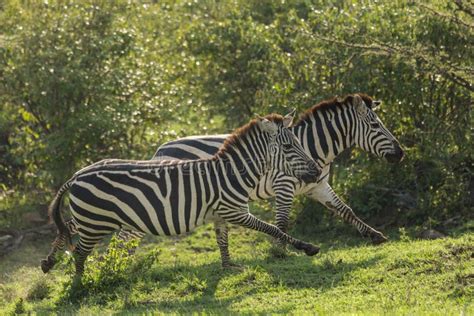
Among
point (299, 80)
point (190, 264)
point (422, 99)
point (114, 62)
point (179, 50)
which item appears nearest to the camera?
point (190, 264)

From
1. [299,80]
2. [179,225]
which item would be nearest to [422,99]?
[299,80]

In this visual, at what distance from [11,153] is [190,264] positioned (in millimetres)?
6620

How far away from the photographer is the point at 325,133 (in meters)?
13.3

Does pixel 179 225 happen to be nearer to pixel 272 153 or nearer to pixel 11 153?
pixel 272 153

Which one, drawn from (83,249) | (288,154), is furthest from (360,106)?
(83,249)

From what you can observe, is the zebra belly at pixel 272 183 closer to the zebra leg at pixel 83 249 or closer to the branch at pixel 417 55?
the branch at pixel 417 55

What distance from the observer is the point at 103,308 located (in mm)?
10344

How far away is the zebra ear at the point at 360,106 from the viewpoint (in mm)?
12995

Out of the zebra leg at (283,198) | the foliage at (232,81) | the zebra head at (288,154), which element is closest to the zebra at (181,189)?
the zebra head at (288,154)

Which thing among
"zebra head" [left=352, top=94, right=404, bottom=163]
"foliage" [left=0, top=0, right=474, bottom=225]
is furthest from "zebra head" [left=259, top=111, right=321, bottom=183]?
"foliage" [left=0, top=0, right=474, bottom=225]

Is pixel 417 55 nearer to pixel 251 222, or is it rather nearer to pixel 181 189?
pixel 251 222

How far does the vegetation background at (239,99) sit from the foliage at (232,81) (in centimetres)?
3

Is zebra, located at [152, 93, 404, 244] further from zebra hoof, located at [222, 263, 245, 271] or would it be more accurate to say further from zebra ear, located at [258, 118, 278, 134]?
zebra ear, located at [258, 118, 278, 134]

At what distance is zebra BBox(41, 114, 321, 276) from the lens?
10883 millimetres
